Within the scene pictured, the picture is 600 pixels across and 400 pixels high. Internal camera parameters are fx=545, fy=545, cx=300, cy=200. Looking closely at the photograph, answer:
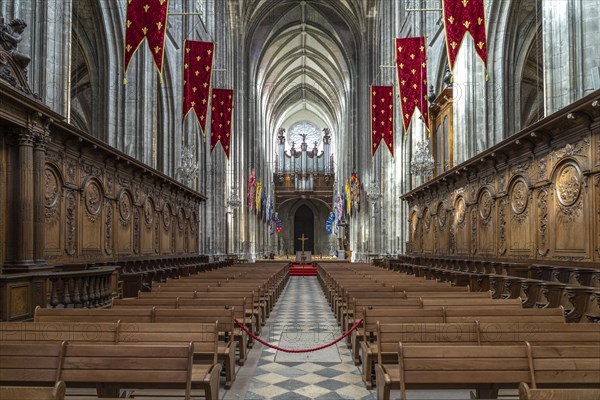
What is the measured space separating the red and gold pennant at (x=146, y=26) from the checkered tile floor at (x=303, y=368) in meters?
6.24

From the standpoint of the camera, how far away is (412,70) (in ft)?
59.5

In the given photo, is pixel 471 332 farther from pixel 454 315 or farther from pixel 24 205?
pixel 24 205

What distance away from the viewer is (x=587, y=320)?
705 centimetres

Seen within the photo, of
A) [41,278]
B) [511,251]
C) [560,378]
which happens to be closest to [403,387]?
[560,378]

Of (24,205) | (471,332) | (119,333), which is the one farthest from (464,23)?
(119,333)

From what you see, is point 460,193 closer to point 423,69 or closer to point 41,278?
point 423,69

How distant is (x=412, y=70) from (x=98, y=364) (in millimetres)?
16186

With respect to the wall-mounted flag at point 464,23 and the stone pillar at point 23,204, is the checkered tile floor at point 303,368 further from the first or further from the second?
the wall-mounted flag at point 464,23

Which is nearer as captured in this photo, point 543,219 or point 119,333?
point 119,333

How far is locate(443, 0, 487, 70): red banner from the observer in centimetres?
1222

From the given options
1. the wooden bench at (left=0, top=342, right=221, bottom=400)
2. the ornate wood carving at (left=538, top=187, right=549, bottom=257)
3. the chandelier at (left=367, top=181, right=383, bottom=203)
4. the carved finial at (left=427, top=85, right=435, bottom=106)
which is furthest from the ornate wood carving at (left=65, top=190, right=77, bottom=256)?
the chandelier at (left=367, top=181, right=383, bottom=203)

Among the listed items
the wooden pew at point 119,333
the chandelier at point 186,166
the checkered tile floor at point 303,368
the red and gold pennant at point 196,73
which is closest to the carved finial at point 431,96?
the red and gold pennant at point 196,73

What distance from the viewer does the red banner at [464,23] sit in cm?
1222

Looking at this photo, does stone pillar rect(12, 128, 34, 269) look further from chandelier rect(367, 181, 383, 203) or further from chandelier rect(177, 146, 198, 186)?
chandelier rect(367, 181, 383, 203)
